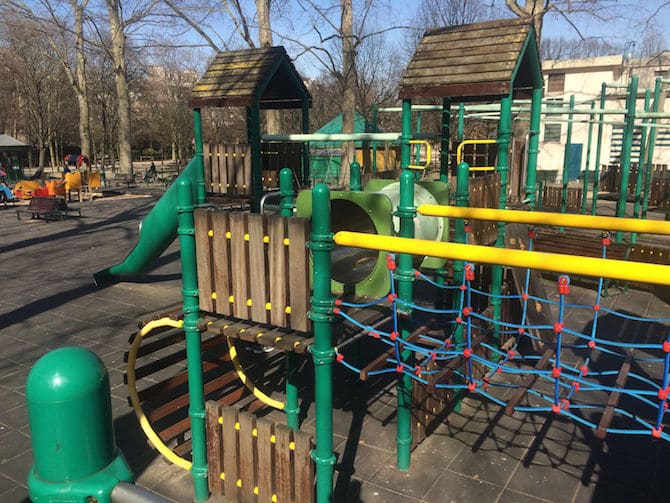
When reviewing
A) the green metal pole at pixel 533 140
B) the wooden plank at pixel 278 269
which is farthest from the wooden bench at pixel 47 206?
the wooden plank at pixel 278 269

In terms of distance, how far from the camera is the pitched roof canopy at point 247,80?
8.23 metres

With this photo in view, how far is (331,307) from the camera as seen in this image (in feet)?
11.4

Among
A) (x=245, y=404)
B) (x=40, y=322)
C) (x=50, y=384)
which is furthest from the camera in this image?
(x=40, y=322)

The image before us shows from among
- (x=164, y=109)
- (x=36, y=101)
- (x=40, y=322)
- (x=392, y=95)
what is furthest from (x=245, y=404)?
(x=164, y=109)

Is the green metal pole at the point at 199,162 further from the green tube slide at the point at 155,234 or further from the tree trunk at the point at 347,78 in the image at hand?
the tree trunk at the point at 347,78

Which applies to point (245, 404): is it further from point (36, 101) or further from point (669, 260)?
point (36, 101)

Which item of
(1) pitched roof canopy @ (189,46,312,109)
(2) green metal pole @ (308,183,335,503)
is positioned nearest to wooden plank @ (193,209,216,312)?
A: (2) green metal pole @ (308,183,335,503)

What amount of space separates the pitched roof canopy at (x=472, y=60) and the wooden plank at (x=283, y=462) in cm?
384

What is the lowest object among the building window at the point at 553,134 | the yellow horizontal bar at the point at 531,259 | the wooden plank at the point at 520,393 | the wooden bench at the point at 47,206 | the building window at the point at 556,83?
the wooden bench at the point at 47,206

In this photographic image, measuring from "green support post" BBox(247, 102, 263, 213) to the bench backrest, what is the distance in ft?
14.7

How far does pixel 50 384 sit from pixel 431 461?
3627 millimetres

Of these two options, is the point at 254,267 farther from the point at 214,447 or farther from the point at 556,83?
the point at 556,83

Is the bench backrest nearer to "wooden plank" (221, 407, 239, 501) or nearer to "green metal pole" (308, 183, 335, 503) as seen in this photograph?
"green metal pole" (308, 183, 335, 503)

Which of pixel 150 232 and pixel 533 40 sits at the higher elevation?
pixel 533 40
